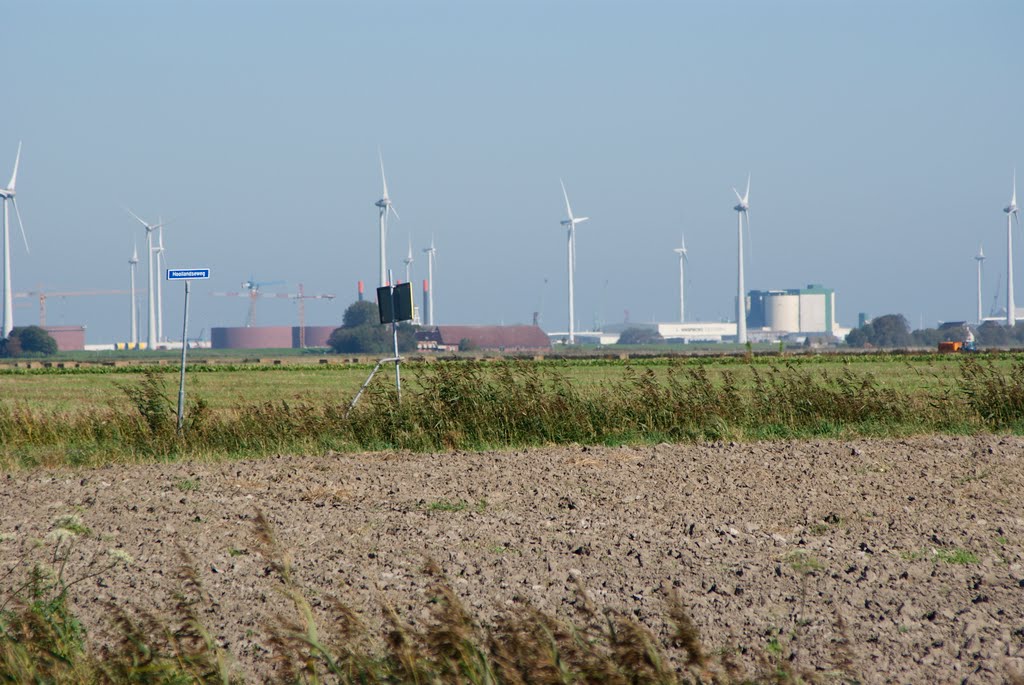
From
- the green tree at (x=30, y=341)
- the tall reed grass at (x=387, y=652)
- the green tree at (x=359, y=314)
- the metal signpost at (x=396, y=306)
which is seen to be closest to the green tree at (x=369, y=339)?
the green tree at (x=359, y=314)

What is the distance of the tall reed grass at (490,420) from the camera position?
711 inches

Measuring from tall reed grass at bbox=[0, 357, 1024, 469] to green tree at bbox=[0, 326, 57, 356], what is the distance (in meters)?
148

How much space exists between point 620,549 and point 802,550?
1.33 m

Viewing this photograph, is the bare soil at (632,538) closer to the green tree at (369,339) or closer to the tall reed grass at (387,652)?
the tall reed grass at (387,652)

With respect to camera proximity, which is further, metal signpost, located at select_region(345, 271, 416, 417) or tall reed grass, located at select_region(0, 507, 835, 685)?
metal signpost, located at select_region(345, 271, 416, 417)

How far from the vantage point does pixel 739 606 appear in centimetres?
705

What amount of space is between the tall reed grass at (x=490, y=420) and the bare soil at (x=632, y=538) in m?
2.58

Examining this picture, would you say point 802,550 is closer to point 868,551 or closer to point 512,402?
point 868,551

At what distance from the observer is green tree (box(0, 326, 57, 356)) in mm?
157625

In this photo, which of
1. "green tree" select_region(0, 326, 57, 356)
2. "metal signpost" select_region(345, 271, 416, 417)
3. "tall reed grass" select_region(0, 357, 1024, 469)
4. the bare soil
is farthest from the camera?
"green tree" select_region(0, 326, 57, 356)

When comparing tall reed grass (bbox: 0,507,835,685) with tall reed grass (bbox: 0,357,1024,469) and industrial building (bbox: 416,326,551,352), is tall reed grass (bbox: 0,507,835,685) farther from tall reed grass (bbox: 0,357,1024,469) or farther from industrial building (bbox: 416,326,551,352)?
industrial building (bbox: 416,326,551,352)

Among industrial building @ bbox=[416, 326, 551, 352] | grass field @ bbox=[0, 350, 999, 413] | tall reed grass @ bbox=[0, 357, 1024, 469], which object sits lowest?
grass field @ bbox=[0, 350, 999, 413]

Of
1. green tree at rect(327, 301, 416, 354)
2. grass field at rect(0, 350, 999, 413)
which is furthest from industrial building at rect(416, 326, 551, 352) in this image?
grass field at rect(0, 350, 999, 413)


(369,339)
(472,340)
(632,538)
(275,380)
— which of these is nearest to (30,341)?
(369,339)
